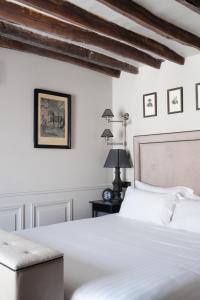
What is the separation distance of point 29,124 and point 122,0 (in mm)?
1774

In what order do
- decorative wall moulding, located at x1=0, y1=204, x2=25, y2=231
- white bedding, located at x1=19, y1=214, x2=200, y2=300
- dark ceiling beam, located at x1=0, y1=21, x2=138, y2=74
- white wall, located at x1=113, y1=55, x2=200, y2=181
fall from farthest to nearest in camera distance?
1. white wall, located at x1=113, y1=55, x2=200, y2=181
2. decorative wall moulding, located at x1=0, y1=204, x2=25, y2=231
3. dark ceiling beam, located at x1=0, y1=21, x2=138, y2=74
4. white bedding, located at x1=19, y1=214, x2=200, y2=300

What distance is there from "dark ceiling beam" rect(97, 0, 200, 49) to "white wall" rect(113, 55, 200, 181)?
0.61 metres

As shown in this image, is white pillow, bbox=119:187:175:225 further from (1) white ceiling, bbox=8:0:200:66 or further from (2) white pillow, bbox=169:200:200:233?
(1) white ceiling, bbox=8:0:200:66

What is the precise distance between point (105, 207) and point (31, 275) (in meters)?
2.40

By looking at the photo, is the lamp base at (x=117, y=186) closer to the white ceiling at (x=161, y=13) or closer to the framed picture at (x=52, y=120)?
the framed picture at (x=52, y=120)

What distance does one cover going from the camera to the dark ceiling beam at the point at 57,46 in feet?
9.04

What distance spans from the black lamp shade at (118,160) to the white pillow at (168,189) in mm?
300

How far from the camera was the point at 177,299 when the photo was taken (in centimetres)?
160

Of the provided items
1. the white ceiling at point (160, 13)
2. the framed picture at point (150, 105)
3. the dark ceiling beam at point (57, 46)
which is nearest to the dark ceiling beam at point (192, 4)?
the white ceiling at point (160, 13)

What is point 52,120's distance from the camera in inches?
146

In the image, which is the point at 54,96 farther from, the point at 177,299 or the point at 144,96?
the point at 177,299

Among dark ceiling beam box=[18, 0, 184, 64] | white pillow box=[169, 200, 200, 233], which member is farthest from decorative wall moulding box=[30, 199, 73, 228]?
dark ceiling beam box=[18, 0, 184, 64]

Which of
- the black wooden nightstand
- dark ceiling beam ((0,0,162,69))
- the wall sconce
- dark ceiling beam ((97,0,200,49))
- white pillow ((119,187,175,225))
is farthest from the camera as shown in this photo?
the wall sconce

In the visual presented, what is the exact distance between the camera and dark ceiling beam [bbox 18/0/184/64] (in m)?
2.31
